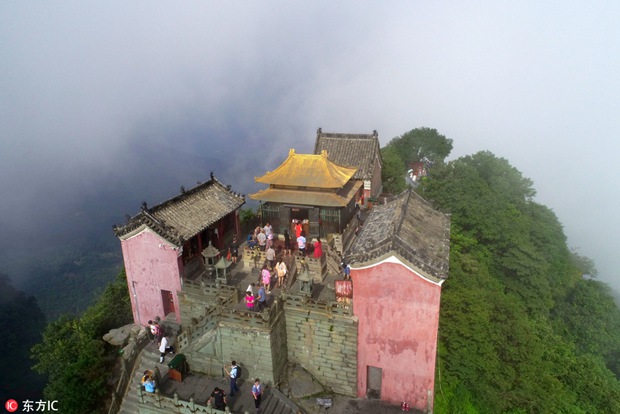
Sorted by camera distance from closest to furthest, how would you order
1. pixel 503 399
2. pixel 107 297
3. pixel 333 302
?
pixel 333 302 → pixel 503 399 → pixel 107 297

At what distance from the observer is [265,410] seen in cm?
1802

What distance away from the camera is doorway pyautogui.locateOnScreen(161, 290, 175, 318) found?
76.9 ft

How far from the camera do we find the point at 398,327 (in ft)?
59.6

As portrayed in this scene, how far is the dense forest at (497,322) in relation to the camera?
21672 millimetres

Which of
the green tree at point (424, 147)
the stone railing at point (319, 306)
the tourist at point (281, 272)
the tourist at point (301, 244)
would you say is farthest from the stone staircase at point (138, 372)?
the green tree at point (424, 147)

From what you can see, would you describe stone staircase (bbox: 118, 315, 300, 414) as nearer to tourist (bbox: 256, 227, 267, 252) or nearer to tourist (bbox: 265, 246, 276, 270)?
tourist (bbox: 265, 246, 276, 270)

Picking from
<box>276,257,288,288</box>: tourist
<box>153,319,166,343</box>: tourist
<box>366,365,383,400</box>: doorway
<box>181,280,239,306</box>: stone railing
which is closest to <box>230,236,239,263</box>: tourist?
<box>181,280,239,306</box>: stone railing

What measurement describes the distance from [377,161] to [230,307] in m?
26.9

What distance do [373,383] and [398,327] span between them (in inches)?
132

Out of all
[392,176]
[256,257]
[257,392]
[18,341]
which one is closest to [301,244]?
[256,257]

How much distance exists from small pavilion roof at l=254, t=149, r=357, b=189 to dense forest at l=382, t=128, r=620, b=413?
7341 mm

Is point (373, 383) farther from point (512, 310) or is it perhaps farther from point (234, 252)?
point (234, 252)

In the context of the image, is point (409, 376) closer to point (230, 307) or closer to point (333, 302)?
point (333, 302)

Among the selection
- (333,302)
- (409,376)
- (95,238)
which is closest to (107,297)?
(333,302)
